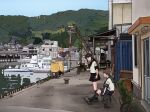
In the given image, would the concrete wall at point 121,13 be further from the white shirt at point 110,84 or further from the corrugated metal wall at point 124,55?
the white shirt at point 110,84

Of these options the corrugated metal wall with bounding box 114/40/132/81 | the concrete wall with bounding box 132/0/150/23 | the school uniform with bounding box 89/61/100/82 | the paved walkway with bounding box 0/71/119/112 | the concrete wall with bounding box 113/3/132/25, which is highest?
the concrete wall with bounding box 113/3/132/25

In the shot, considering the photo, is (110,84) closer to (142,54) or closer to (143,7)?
(142,54)

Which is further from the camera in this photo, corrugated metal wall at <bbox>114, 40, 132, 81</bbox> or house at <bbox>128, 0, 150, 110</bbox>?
corrugated metal wall at <bbox>114, 40, 132, 81</bbox>

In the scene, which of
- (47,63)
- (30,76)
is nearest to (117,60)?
(30,76)

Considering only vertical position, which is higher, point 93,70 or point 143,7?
point 143,7

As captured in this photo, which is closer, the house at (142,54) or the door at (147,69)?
the house at (142,54)

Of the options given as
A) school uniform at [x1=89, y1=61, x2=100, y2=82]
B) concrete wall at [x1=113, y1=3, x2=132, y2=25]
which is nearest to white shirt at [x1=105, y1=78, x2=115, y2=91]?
school uniform at [x1=89, y1=61, x2=100, y2=82]

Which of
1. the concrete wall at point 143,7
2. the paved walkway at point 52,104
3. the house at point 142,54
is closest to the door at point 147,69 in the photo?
the house at point 142,54

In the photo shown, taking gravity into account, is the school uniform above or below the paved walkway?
above

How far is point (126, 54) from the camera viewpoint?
25.6 m

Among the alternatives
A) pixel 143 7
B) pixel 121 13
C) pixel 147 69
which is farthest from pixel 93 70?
pixel 121 13

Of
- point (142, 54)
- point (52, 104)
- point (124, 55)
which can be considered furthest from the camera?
point (124, 55)

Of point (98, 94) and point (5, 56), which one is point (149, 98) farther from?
point (5, 56)

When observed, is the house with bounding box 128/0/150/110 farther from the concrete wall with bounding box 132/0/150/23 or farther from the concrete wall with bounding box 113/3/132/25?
the concrete wall with bounding box 113/3/132/25
